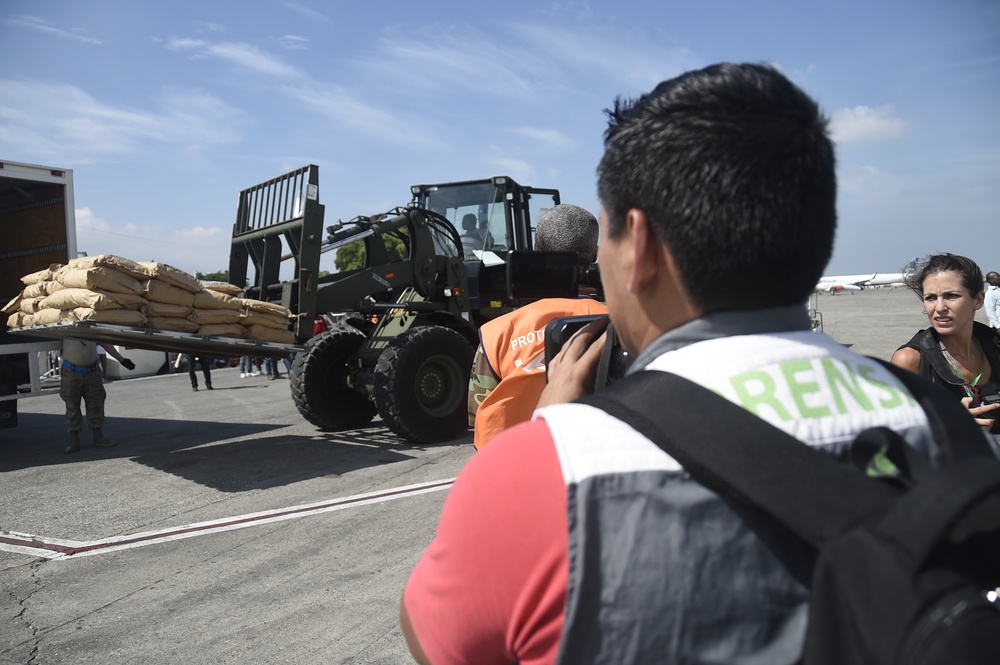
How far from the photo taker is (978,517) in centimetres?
84

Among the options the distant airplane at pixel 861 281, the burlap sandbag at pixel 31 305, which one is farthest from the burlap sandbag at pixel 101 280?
the distant airplane at pixel 861 281

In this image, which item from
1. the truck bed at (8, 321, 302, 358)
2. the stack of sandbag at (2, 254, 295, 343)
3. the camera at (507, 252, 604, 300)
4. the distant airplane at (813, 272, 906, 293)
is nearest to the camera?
the camera at (507, 252, 604, 300)

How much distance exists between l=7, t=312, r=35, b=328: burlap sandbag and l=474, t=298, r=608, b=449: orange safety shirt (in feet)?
21.5

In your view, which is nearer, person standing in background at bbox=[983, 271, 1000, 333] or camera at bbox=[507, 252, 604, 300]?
camera at bbox=[507, 252, 604, 300]

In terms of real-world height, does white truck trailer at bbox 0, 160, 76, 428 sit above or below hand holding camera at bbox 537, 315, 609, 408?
above

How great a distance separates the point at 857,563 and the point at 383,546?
171 inches

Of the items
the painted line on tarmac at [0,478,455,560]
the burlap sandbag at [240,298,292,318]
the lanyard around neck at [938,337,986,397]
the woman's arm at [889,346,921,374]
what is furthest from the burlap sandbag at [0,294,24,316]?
the lanyard around neck at [938,337,986,397]

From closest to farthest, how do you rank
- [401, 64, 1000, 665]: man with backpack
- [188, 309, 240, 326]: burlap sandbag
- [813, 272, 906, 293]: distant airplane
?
[401, 64, 1000, 665]: man with backpack < [188, 309, 240, 326]: burlap sandbag < [813, 272, 906, 293]: distant airplane

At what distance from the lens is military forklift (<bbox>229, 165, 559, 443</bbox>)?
8461 mm

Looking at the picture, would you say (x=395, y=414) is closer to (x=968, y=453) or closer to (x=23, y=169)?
(x=23, y=169)

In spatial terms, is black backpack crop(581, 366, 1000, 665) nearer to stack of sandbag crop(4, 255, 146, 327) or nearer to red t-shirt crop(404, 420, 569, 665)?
red t-shirt crop(404, 420, 569, 665)

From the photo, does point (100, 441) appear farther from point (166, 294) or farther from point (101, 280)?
point (101, 280)

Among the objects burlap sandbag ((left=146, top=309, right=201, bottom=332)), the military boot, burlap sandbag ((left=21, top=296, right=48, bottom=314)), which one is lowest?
the military boot

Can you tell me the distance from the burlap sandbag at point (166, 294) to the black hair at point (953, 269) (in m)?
6.18
